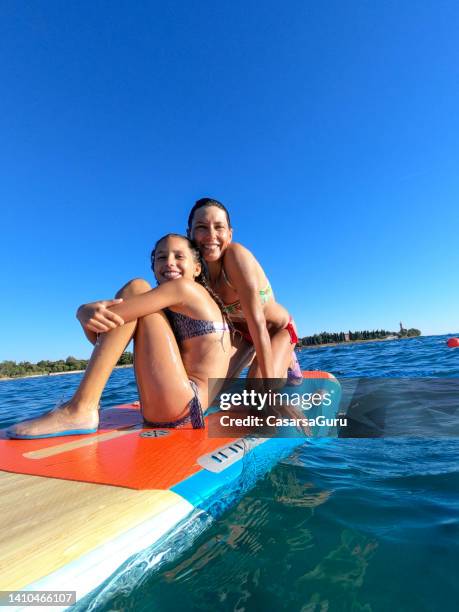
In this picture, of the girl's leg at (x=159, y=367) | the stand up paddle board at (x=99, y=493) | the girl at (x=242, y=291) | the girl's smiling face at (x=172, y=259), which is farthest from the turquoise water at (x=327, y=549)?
the girl's smiling face at (x=172, y=259)

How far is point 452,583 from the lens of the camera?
3.69 feet

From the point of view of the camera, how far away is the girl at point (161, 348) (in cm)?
203

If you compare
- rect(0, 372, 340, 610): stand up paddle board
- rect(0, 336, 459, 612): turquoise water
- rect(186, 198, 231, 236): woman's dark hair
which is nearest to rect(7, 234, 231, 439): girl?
rect(0, 372, 340, 610): stand up paddle board

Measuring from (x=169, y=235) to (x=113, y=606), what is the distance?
1941 mm

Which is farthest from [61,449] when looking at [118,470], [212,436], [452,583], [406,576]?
[452,583]

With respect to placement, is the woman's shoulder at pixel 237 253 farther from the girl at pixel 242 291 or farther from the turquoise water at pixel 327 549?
the turquoise water at pixel 327 549

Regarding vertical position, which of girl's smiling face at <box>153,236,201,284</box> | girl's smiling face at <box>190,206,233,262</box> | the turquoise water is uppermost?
girl's smiling face at <box>190,206,233,262</box>

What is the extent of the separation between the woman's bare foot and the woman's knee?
27.8 inches

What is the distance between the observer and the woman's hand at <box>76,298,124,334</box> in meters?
1.97

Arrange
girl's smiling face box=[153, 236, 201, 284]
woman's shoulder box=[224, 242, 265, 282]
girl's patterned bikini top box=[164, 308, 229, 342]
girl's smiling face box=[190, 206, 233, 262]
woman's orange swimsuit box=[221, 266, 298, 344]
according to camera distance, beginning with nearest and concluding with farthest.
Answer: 1. girl's patterned bikini top box=[164, 308, 229, 342]
2. girl's smiling face box=[153, 236, 201, 284]
3. woman's shoulder box=[224, 242, 265, 282]
4. girl's smiling face box=[190, 206, 233, 262]
5. woman's orange swimsuit box=[221, 266, 298, 344]

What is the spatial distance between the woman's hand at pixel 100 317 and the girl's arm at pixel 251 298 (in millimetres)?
846

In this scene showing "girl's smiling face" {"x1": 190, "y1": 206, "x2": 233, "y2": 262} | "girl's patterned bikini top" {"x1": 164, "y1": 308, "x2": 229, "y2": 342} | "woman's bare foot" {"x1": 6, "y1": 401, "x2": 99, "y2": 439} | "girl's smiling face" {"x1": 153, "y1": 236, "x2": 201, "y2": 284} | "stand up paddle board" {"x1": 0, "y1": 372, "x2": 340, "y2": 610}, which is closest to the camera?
"stand up paddle board" {"x1": 0, "y1": 372, "x2": 340, "y2": 610}

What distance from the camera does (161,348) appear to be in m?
2.06

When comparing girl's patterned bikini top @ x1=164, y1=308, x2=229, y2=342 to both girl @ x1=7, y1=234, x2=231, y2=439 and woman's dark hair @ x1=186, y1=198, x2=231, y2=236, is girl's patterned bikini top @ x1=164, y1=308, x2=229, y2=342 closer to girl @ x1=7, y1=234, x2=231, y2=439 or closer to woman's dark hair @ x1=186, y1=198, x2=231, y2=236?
girl @ x1=7, y1=234, x2=231, y2=439
